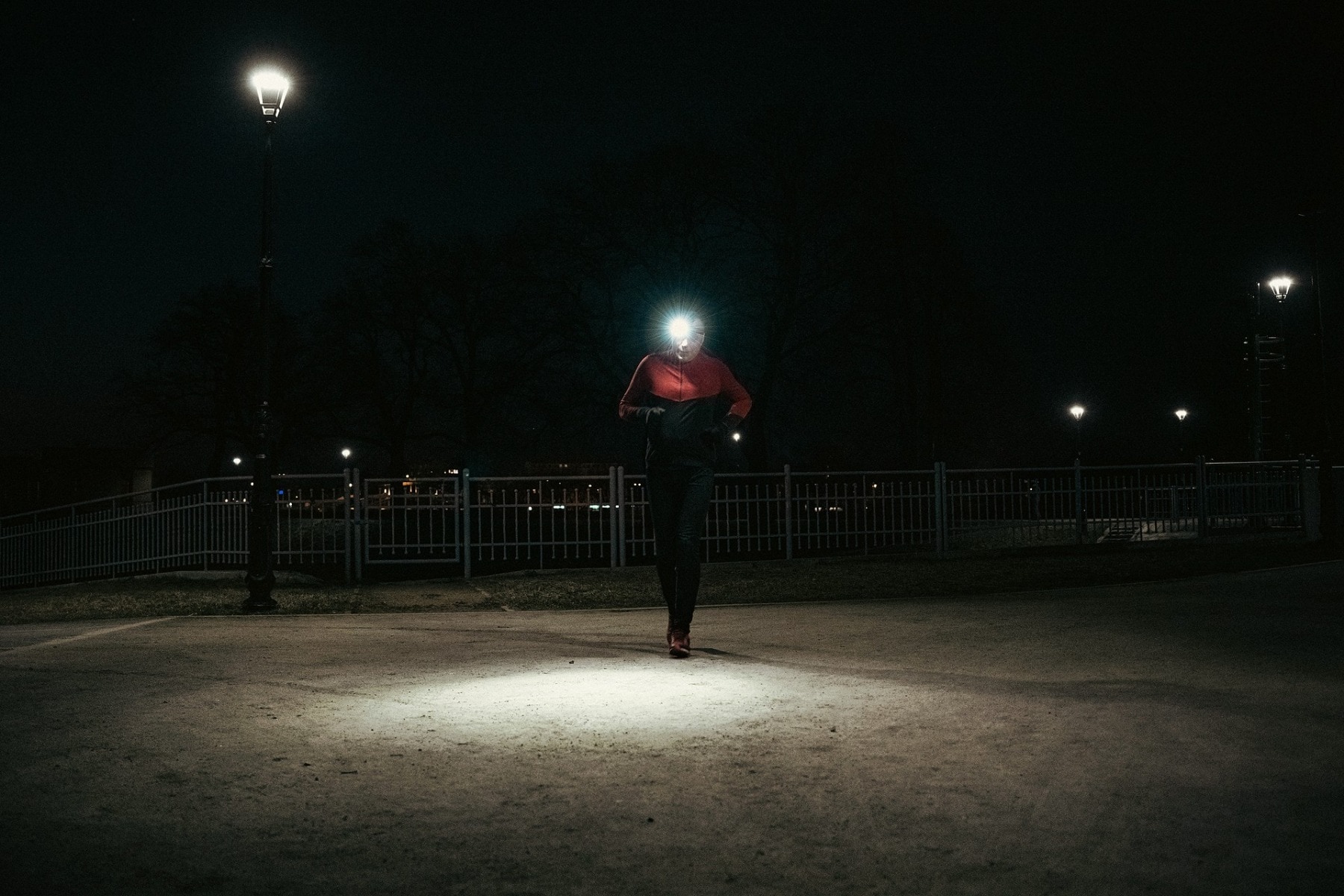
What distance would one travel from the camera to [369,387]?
1793 inches

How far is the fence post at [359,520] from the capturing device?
17922 mm

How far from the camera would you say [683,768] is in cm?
429

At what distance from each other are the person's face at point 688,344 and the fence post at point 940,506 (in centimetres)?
1456

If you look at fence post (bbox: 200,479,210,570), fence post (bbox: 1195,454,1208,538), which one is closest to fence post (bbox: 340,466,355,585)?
fence post (bbox: 200,479,210,570)

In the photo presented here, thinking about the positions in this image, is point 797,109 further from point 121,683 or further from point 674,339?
point 121,683

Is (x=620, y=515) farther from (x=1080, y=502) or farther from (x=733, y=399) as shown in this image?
(x=733, y=399)

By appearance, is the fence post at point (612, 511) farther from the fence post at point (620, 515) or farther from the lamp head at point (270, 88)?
the lamp head at point (270, 88)

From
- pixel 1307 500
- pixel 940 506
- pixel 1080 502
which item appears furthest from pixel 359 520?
pixel 1307 500

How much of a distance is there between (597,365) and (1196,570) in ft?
74.6

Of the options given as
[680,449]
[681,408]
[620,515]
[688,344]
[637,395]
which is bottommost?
[620,515]

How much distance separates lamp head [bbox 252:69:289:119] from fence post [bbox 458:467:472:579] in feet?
23.8

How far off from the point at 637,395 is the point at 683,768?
3849 mm

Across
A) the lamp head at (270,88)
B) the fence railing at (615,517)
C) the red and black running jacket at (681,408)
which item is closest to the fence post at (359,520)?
the fence railing at (615,517)

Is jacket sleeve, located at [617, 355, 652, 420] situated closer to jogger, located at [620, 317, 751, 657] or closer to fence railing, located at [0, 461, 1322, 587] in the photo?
jogger, located at [620, 317, 751, 657]
